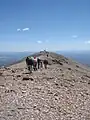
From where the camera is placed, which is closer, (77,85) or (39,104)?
(39,104)

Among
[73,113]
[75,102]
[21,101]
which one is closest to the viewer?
[73,113]

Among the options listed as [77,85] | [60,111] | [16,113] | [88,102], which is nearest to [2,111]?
[16,113]

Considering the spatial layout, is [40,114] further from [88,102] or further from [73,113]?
[88,102]

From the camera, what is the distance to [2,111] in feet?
39.7

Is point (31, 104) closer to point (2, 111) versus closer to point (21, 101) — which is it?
point (21, 101)

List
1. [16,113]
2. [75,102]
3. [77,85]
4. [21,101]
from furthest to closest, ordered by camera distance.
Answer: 1. [77,85]
2. [75,102]
3. [21,101]
4. [16,113]

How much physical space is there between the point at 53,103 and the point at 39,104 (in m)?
0.94

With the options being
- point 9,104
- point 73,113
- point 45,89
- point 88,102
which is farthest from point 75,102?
point 9,104

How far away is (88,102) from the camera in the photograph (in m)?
14.8

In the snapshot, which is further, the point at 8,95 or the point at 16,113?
the point at 8,95

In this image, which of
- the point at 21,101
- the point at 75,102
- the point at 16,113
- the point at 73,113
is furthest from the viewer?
the point at 75,102

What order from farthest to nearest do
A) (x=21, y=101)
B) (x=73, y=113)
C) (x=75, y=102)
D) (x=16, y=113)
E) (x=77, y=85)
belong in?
1. (x=77, y=85)
2. (x=75, y=102)
3. (x=21, y=101)
4. (x=73, y=113)
5. (x=16, y=113)

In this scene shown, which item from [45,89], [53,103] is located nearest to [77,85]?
[45,89]

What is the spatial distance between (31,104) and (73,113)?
2.47 m
